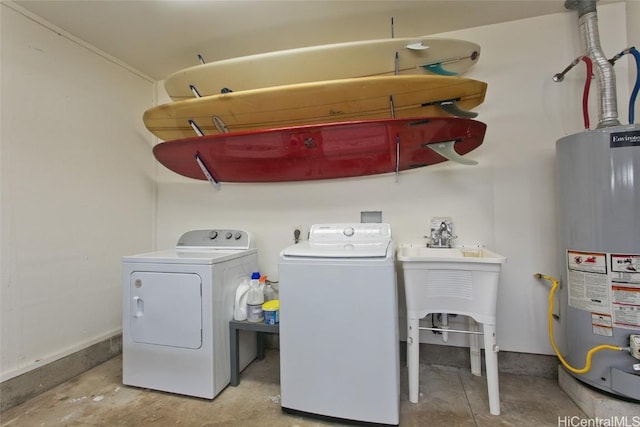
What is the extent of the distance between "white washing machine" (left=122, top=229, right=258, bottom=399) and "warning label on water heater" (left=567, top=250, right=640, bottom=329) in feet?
6.92

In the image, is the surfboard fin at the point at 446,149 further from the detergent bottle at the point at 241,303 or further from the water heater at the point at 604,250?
the detergent bottle at the point at 241,303

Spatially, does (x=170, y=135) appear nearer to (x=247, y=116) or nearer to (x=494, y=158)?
(x=247, y=116)

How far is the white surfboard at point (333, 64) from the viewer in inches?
69.1

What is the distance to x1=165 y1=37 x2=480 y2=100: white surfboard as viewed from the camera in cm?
175

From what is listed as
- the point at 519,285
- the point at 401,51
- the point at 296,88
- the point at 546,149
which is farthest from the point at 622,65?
the point at 296,88

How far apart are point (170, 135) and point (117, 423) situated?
2013 millimetres

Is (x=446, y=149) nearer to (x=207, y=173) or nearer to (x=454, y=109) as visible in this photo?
(x=454, y=109)

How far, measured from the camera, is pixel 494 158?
76.9 inches

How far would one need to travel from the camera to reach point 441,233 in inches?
77.0

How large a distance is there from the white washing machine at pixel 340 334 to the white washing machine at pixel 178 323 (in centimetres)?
50

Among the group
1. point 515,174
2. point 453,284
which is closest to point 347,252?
point 453,284

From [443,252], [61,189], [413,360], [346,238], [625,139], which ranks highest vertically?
[625,139]

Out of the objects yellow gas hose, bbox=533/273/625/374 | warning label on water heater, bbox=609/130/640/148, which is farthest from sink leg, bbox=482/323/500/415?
warning label on water heater, bbox=609/130/640/148

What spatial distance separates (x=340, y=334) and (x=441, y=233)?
3.46 ft
